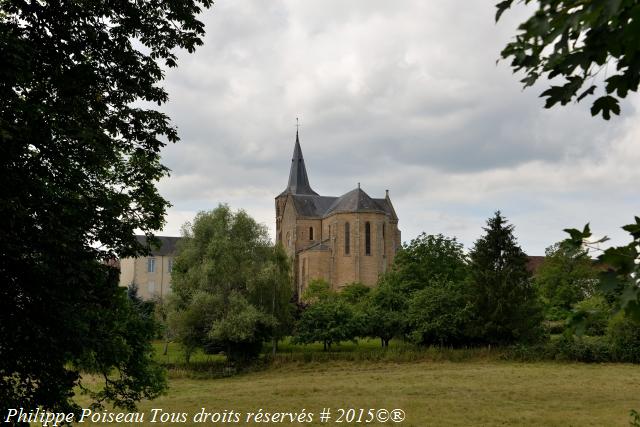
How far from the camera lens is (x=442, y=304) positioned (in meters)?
37.3

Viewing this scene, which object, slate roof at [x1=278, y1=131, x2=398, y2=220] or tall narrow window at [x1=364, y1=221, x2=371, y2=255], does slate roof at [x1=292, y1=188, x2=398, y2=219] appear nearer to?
slate roof at [x1=278, y1=131, x2=398, y2=220]

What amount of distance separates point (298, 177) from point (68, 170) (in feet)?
229

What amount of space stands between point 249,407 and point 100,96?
42.3 ft

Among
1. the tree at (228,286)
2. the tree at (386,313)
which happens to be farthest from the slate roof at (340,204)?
the tree at (228,286)

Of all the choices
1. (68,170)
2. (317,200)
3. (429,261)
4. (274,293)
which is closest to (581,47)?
(68,170)

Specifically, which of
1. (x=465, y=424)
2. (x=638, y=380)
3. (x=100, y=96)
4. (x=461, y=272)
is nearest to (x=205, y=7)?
(x=100, y=96)

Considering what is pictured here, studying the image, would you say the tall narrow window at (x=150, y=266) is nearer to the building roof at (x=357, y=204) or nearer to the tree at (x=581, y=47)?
the building roof at (x=357, y=204)

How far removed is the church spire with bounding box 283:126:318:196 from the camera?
79438 mm

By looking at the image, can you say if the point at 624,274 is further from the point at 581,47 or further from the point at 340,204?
the point at 340,204

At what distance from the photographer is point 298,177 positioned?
80.2 meters

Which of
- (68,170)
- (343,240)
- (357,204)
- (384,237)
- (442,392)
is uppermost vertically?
(357,204)

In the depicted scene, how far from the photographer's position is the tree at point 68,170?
9219 millimetres

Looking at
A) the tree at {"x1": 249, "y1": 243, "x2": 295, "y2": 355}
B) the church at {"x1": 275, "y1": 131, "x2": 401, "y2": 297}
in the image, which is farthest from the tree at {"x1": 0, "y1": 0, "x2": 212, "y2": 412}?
the church at {"x1": 275, "y1": 131, "x2": 401, "y2": 297}

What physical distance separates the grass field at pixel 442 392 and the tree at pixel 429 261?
41.5ft
